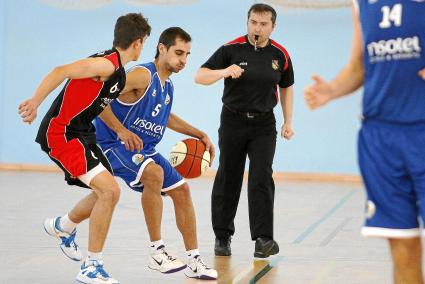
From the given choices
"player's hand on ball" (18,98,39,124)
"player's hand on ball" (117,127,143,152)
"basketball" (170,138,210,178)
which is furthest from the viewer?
"basketball" (170,138,210,178)

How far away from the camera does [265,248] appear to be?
6.55 meters

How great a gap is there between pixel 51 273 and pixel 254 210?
1.63m

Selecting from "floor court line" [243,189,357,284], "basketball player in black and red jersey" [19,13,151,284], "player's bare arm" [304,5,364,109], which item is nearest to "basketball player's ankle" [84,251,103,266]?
"basketball player in black and red jersey" [19,13,151,284]

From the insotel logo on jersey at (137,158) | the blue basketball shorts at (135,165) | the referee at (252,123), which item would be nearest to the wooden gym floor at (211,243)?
the referee at (252,123)

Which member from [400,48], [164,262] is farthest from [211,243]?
[400,48]

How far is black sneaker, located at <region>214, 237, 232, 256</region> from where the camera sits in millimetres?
6719

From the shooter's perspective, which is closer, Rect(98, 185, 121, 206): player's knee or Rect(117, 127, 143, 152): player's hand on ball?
Rect(98, 185, 121, 206): player's knee

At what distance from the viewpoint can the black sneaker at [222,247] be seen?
22.0 ft

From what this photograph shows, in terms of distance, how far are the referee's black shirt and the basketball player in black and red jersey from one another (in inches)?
50.7

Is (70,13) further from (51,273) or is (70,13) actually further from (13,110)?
(51,273)

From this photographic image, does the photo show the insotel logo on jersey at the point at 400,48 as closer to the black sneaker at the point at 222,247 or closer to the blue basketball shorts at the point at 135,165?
the blue basketball shorts at the point at 135,165

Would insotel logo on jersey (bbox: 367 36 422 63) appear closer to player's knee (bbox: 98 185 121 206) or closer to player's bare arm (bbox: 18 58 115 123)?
player's bare arm (bbox: 18 58 115 123)

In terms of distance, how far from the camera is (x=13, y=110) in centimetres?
1419

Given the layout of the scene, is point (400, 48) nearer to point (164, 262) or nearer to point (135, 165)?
point (135, 165)
